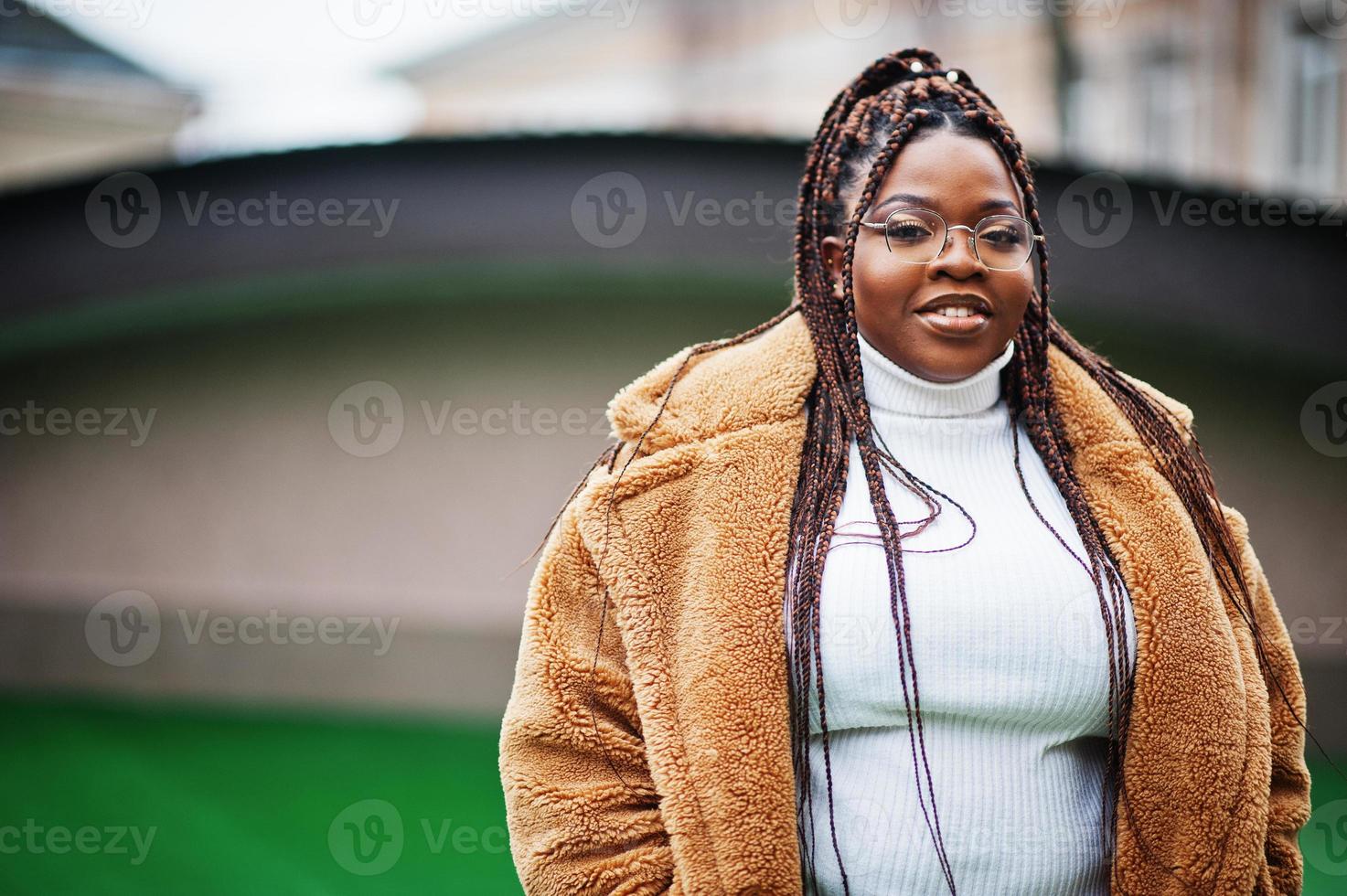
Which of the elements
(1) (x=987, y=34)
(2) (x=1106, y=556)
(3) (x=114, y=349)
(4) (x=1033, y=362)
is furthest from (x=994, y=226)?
(1) (x=987, y=34)

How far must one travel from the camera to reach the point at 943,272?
6.03ft

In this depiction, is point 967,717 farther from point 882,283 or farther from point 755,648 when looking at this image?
point 882,283

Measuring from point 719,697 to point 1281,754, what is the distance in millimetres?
989

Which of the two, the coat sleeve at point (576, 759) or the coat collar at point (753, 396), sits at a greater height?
the coat collar at point (753, 396)

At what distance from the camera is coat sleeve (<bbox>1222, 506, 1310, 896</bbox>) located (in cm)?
193

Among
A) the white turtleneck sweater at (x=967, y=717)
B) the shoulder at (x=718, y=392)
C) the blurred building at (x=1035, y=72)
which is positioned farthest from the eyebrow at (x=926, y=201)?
the blurred building at (x=1035, y=72)

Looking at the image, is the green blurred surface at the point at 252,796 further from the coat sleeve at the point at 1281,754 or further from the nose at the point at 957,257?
the nose at the point at 957,257

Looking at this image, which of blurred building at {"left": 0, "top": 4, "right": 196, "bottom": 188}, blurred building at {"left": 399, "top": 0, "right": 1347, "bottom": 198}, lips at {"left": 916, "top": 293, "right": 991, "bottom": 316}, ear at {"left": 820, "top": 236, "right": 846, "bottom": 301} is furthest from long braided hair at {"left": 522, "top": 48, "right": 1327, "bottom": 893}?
blurred building at {"left": 0, "top": 4, "right": 196, "bottom": 188}

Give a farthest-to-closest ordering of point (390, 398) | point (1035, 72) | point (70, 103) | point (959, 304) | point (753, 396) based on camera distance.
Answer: point (70, 103) → point (1035, 72) → point (390, 398) → point (753, 396) → point (959, 304)

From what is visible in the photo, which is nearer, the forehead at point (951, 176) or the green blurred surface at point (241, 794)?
the forehead at point (951, 176)

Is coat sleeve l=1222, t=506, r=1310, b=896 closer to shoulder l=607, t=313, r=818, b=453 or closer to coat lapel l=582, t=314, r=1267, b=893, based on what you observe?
coat lapel l=582, t=314, r=1267, b=893

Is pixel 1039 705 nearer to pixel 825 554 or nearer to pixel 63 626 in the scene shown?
pixel 825 554

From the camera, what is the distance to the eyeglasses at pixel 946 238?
1848mm

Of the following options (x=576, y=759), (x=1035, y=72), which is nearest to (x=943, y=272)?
(x=576, y=759)
